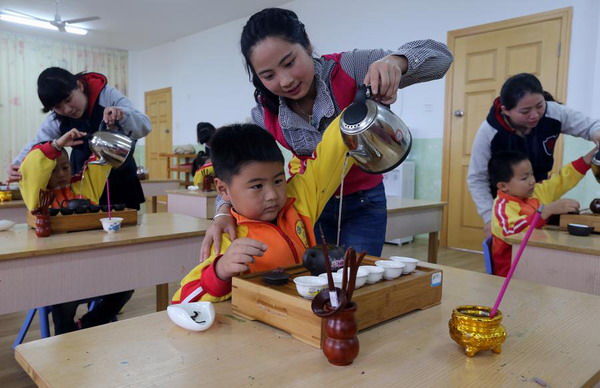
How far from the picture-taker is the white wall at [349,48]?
3.92m

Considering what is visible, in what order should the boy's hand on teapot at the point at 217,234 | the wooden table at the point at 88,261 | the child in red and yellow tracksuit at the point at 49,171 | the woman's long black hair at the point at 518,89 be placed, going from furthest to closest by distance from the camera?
1. the woman's long black hair at the point at 518,89
2. the child in red and yellow tracksuit at the point at 49,171
3. the wooden table at the point at 88,261
4. the boy's hand on teapot at the point at 217,234

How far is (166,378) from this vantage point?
2.18ft

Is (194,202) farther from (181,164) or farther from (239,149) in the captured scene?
(181,164)

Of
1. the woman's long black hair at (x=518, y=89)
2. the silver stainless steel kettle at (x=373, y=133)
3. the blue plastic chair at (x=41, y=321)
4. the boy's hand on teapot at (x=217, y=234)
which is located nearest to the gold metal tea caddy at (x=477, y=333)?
the silver stainless steel kettle at (x=373, y=133)

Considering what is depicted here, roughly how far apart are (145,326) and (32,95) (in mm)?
8743

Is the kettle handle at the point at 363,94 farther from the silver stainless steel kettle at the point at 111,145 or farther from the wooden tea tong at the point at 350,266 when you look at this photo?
the silver stainless steel kettle at the point at 111,145

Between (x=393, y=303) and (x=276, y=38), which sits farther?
(x=276, y=38)

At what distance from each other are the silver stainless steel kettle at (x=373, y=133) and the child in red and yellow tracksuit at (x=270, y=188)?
18 centimetres

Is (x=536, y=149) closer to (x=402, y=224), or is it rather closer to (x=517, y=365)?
(x=402, y=224)

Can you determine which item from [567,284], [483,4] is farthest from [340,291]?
[483,4]

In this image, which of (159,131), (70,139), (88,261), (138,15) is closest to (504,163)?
(88,261)

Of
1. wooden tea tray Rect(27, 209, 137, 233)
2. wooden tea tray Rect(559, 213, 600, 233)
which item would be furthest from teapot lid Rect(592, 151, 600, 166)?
wooden tea tray Rect(27, 209, 137, 233)

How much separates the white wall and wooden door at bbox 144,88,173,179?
18 cm

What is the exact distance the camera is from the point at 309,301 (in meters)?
0.78
